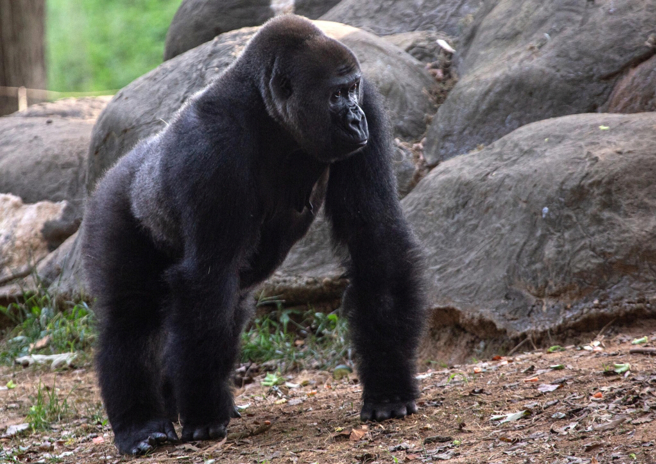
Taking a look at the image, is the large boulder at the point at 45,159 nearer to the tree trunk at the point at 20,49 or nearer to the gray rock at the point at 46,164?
the gray rock at the point at 46,164

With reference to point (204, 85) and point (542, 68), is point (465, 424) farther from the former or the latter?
point (204, 85)

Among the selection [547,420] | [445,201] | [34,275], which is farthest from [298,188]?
[34,275]

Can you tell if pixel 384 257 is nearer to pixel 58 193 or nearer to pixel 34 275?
pixel 34 275

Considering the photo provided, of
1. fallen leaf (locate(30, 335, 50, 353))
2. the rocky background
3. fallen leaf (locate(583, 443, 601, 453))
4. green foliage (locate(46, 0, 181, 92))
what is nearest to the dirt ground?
fallen leaf (locate(583, 443, 601, 453))

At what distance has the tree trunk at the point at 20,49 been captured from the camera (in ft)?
32.1

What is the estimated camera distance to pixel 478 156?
217 inches

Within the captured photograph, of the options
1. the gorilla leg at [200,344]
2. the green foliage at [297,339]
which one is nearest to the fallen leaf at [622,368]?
the gorilla leg at [200,344]

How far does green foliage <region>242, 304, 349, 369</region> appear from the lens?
217 inches

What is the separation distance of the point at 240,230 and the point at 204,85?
3651mm

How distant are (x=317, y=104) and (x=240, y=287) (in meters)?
1.06

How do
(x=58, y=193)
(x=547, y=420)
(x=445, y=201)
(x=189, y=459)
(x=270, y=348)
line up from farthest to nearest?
(x=58, y=193)
(x=270, y=348)
(x=445, y=201)
(x=189, y=459)
(x=547, y=420)

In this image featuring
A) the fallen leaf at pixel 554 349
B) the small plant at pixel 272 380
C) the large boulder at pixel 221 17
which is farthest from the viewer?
the large boulder at pixel 221 17

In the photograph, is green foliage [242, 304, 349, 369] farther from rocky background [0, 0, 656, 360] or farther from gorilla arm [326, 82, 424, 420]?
gorilla arm [326, 82, 424, 420]

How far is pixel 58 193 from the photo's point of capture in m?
7.82
